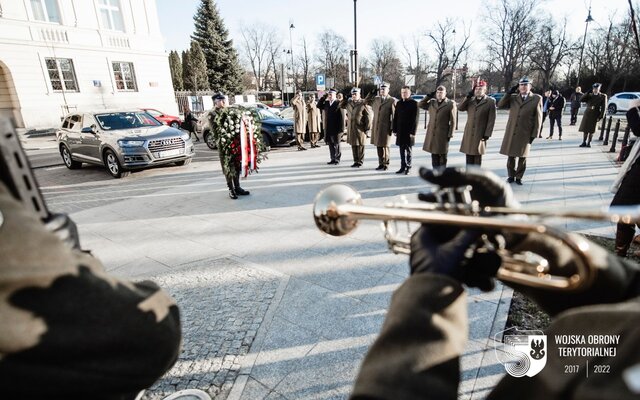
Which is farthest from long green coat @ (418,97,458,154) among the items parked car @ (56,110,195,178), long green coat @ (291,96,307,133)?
parked car @ (56,110,195,178)

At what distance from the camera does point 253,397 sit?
2266 mm

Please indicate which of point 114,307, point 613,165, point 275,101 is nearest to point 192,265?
point 114,307

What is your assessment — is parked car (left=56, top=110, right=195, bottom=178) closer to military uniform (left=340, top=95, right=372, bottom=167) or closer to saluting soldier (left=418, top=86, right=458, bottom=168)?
military uniform (left=340, top=95, right=372, bottom=167)

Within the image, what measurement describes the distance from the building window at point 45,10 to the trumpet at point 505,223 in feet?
85.9

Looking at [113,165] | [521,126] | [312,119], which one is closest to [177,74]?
[312,119]

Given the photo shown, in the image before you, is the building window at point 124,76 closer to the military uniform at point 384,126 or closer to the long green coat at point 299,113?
the long green coat at point 299,113

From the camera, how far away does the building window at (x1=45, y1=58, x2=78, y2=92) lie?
20.0 meters

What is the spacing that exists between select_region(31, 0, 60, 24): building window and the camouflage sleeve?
85.2ft

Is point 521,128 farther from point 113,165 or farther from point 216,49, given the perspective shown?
point 216,49

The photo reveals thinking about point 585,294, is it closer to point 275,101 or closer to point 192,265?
point 192,265

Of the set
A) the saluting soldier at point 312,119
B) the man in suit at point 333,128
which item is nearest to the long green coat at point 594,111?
the man in suit at point 333,128

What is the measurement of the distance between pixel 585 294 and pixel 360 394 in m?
0.90

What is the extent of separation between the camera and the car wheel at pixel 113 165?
931 centimetres

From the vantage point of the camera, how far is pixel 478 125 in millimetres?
7008
